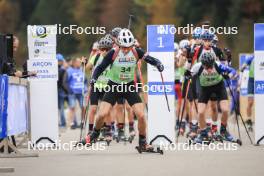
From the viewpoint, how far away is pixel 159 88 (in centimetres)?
1767

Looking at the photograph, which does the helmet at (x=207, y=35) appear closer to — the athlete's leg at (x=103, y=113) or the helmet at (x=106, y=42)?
the helmet at (x=106, y=42)

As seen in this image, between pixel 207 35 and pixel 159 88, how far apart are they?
1718mm

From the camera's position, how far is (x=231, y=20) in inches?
2419

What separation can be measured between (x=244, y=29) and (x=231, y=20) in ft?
6.04

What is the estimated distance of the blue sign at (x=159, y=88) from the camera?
694 inches

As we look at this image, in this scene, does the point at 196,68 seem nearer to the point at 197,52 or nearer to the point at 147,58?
→ the point at 197,52

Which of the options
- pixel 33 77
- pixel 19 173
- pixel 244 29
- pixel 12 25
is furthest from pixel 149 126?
pixel 12 25

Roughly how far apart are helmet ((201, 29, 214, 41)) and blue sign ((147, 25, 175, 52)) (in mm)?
1149

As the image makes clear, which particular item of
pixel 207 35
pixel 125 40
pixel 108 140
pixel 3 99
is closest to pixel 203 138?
pixel 108 140

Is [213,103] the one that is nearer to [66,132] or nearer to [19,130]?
[19,130]

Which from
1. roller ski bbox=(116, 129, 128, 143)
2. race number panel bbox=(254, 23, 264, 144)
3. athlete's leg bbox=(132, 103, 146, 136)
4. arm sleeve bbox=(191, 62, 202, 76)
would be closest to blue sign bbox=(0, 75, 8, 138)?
athlete's leg bbox=(132, 103, 146, 136)

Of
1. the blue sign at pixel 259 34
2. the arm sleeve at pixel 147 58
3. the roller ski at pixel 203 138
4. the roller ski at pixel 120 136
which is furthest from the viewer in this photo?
the roller ski at pixel 120 136

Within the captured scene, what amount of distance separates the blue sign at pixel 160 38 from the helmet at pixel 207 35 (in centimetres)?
115

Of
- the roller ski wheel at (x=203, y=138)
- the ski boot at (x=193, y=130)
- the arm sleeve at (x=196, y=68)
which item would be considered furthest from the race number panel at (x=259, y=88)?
the ski boot at (x=193, y=130)
